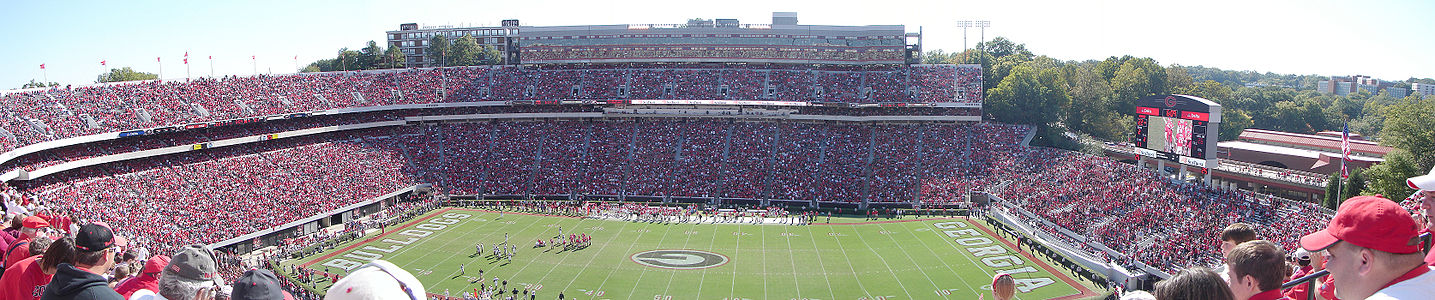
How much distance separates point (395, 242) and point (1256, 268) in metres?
35.4

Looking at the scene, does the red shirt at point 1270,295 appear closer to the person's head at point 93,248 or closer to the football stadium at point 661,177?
the football stadium at point 661,177

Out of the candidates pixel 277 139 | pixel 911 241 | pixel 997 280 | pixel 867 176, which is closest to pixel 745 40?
pixel 867 176

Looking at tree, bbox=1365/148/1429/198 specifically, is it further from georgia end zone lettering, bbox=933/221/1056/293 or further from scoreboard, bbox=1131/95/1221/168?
georgia end zone lettering, bbox=933/221/1056/293

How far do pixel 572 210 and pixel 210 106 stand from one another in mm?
21644

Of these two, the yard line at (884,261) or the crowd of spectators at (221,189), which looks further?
the crowd of spectators at (221,189)

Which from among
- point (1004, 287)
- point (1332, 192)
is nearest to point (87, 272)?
point (1004, 287)

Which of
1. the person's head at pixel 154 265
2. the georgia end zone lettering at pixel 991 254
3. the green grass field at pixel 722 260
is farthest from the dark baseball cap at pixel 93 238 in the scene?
the georgia end zone lettering at pixel 991 254

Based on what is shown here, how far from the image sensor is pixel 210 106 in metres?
43.6

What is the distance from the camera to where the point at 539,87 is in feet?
183

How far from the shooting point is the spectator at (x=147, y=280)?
5445 millimetres

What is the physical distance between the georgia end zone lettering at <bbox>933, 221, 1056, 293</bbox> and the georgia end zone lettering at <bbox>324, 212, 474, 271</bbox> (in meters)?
23.4

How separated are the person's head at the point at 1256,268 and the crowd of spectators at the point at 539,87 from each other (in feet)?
157

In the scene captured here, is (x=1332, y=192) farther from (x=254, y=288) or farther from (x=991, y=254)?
(x=254, y=288)

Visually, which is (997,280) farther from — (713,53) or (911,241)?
(713,53)
